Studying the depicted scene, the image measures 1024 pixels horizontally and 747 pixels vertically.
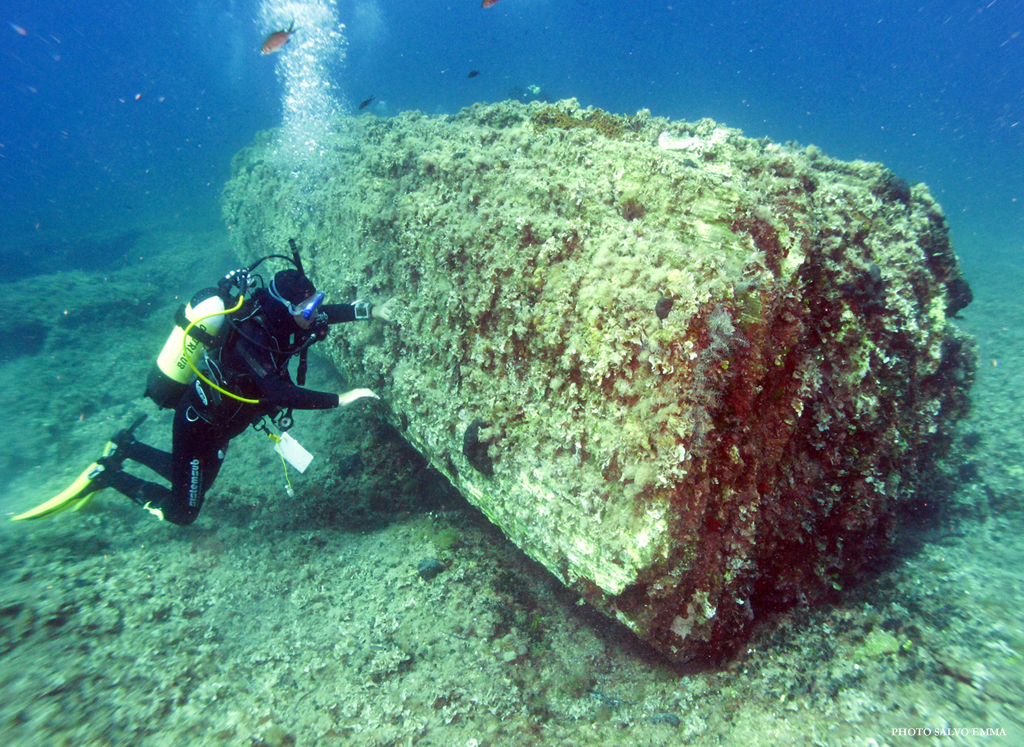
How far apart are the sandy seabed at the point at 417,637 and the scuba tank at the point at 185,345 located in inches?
66.7

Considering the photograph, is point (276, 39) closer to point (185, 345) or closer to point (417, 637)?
point (185, 345)

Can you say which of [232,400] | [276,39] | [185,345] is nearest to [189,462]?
[232,400]

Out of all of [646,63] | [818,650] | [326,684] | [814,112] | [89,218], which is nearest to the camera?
[818,650]

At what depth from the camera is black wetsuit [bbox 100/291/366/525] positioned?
4016mm

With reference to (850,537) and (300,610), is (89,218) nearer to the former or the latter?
(300,610)

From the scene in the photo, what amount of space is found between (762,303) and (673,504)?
1448mm

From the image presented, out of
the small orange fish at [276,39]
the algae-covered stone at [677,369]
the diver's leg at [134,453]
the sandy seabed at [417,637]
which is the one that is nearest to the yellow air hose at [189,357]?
the algae-covered stone at [677,369]

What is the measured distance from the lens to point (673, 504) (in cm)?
281

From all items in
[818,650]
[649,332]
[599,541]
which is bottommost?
[818,650]


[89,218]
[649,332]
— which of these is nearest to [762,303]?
[649,332]

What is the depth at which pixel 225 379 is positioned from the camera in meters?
4.25

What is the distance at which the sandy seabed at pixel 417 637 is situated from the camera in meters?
2.75

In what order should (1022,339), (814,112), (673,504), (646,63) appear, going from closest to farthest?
(673,504)
(1022,339)
(814,112)
(646,63)

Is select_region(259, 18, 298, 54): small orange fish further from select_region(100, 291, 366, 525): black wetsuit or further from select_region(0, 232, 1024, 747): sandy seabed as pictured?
select_region(0, 232, 1024, 747): sandy seabed
